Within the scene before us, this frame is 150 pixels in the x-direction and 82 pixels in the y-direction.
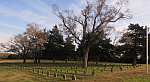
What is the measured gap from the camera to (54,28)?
298ft

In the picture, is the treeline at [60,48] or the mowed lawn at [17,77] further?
the treeline at [60,48]

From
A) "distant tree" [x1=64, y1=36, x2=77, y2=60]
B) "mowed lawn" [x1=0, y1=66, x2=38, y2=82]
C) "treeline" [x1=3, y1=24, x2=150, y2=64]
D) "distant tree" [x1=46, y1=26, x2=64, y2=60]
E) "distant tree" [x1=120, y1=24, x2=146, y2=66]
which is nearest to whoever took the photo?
"mowed lawn" [x1=0, y1=66, x2=38, y2=82]

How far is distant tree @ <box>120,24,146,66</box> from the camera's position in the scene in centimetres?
6640

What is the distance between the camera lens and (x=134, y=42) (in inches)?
2621

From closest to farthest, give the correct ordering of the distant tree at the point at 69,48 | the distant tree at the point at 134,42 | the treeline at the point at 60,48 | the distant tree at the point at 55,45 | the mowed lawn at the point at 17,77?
the mowed lawn at the point at 17,77, the distant tree at the point at 134,42, the treeline at the point at 60,48, the distant tree at the point at 69,48, the distant tree at the point at 55,45

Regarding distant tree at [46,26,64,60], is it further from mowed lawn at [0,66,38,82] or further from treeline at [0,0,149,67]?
mowed lawn at [0,66,38,82]

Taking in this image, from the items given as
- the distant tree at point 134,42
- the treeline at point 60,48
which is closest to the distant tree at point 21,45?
the treeline at point 60,48

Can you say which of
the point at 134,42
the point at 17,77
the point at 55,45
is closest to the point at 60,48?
the point at 55,45

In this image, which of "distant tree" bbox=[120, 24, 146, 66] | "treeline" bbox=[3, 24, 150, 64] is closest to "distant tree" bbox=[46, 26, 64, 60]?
"treeline" bbox=[3, 24, 150, 64]

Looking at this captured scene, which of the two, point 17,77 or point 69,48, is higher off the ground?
point 69,48

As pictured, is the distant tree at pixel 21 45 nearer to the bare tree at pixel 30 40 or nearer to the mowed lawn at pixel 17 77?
the bare tree at pixel 30 40

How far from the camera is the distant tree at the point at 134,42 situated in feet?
218

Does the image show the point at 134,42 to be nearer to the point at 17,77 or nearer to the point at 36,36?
the point at 36,36

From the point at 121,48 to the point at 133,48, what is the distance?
4.91 metres
